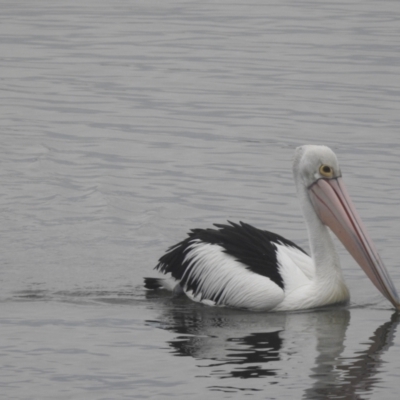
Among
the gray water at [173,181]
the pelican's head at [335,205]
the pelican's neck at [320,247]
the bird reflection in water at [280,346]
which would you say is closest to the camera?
the bird reflection in water at [280,346]

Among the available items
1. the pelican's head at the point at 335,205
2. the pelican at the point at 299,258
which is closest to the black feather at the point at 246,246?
the pelican at the point at 299,258

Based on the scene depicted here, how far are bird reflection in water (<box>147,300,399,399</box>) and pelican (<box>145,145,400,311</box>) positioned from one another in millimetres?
113

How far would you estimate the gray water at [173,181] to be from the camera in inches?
265

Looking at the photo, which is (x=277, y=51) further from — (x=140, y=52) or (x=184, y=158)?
(x=184, y=158)

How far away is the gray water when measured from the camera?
6.72 m

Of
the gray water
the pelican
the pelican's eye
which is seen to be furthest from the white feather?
the pelican's eye

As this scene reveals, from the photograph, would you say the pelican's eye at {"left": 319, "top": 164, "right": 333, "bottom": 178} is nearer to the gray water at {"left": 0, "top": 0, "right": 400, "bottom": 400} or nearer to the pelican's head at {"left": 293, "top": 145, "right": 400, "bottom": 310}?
the pelican's head at {"left": 293, "top": 145, "right": 400, "bottom": 310}

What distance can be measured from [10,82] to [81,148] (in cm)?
323

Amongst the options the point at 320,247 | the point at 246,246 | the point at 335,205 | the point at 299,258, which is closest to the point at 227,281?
the point at 246,246

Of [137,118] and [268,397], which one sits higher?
[137,118]

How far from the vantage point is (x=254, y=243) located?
315 inches

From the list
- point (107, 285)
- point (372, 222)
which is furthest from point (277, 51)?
point (107, 285)

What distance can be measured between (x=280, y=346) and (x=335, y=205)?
1267mm

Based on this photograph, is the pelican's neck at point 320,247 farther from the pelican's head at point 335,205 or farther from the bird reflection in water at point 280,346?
the bird reflection in water at point 280,346
